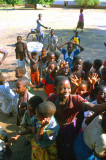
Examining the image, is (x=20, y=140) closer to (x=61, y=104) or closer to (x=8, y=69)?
(x=61, y=104)

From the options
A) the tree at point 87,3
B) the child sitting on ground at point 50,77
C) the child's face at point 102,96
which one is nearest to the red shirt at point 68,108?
the child's face at point 102,96

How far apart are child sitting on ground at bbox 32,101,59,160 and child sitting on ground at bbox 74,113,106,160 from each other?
278 millimetres

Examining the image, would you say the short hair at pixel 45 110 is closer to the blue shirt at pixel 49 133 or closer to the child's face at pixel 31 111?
the blue shirt at pixel 49 133

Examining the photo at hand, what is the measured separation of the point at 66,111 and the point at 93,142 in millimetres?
423

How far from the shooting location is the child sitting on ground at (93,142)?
1.35 m

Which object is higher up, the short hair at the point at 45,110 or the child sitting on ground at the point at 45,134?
the short hair at the point at 45,110

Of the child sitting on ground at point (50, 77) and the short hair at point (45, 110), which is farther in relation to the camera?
the child sitting on ground at point (50, 77)

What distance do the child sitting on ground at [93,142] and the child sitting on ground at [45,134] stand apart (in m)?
0.28

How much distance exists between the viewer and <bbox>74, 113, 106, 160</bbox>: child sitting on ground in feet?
4.43

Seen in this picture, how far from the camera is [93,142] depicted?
4.58ft

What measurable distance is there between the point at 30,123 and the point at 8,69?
12.8ft

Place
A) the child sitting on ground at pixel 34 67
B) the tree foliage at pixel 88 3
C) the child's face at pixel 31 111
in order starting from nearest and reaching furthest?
the child's face at pixel 31 111 < the child sitting on ground at pixel 34 67 < the tree foliage at pixel 88 3

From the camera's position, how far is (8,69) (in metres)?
5.42

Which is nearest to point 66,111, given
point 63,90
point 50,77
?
point 63,90
